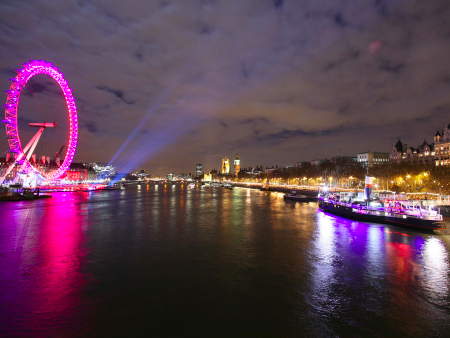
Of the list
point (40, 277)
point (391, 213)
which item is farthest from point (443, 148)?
point (40, 277)

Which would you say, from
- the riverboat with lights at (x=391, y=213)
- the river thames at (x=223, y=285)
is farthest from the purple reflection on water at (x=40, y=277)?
the riverboat with lights at (x=391, y=213)

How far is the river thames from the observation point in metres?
11.0

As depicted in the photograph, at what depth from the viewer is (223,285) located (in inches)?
588

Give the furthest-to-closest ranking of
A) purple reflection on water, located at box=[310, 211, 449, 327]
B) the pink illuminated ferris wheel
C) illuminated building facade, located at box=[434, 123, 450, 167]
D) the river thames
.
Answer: illuminated building facade, located at box=[434, 123, 450, 167] < the pink illuminated ferris wheel < purple reflection on water, located at box=[310, 211, 449, 327] < the river thames

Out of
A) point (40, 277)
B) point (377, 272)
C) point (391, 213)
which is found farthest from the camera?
point (391, 213)

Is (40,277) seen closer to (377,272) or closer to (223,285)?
(223,285)

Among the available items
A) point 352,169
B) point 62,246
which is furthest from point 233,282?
point 352,169

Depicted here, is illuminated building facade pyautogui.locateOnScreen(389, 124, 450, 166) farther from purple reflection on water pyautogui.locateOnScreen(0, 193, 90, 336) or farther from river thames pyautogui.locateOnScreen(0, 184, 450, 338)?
purple reflection on water pyautogui.locateOnScreen(0, 193, 90, 336)

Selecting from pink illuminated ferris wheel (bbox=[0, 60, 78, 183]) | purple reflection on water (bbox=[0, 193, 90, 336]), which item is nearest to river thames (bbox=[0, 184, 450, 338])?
purple reflection on water (bbox=[0, 193, 90, 336])

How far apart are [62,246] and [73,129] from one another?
55.5 m

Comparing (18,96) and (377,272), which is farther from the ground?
(18,96)

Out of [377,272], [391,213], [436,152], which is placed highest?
[436,152]

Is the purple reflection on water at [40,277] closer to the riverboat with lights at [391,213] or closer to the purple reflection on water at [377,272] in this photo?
the purple reflection on water at [377,272]

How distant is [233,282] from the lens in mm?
15391
